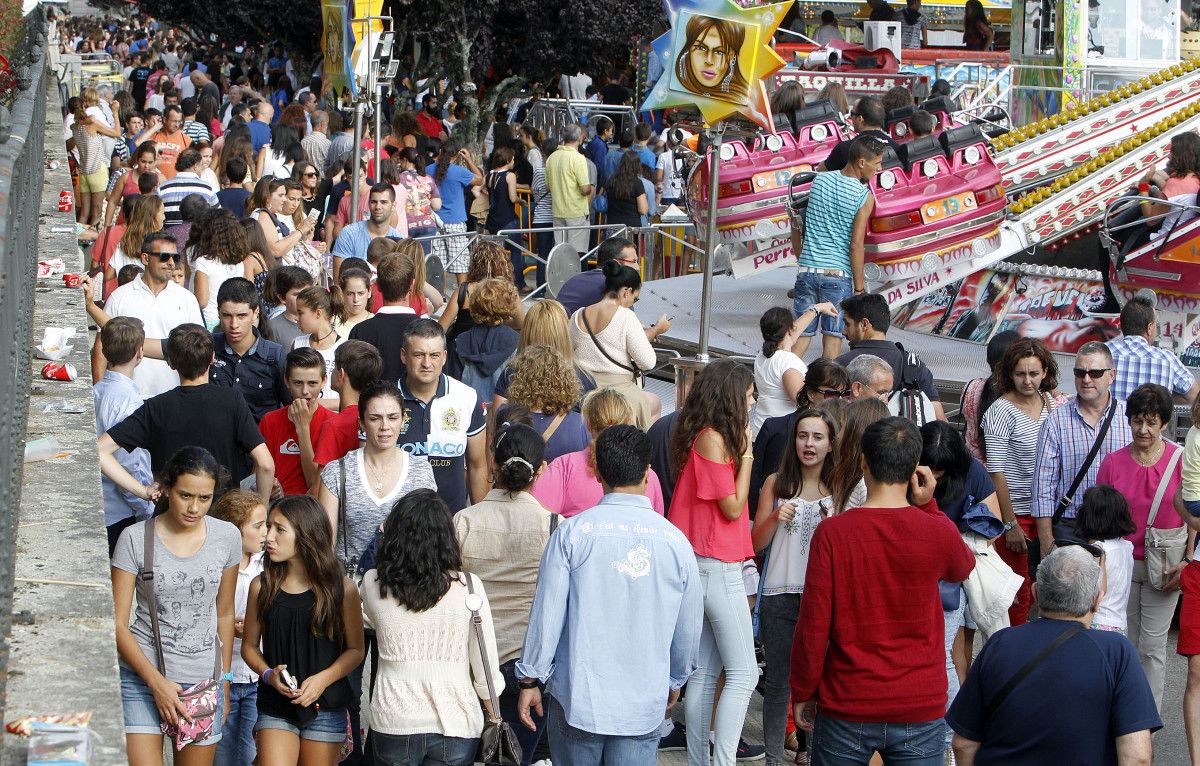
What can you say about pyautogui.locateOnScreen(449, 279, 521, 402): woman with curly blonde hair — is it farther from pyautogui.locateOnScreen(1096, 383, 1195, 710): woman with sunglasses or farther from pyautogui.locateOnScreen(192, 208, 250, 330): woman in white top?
pyautogui.locateOnScreen(1096, 383, 1195, 710): woman with sunglasses

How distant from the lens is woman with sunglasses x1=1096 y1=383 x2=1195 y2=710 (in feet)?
21.4

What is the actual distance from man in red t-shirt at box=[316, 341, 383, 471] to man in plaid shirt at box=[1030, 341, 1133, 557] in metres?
2.96

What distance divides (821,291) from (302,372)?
4527mm

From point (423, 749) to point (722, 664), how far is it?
4.82 feet

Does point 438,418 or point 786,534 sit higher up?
point 438,418

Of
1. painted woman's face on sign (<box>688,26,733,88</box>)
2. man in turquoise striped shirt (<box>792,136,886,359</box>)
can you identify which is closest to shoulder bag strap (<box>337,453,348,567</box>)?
painted woman's face on sign (<box>688,26,733,88</box>)

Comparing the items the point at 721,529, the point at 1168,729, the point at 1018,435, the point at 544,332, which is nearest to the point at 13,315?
the point at 544,332

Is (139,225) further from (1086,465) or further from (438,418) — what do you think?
(1086,465)

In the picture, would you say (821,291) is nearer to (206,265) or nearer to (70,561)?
(206,265)

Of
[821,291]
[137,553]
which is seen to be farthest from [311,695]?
[821,291]

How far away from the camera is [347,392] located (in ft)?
22.5

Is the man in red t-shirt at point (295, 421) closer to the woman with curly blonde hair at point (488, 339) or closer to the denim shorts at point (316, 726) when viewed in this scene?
the woman with curly blonde hair at point (488, 339)

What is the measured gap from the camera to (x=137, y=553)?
5.11 m

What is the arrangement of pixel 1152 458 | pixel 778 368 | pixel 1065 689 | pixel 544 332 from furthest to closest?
pixel 778 368 → pixel 544 332 → pixel 1152 458 → pixel 1065 689
